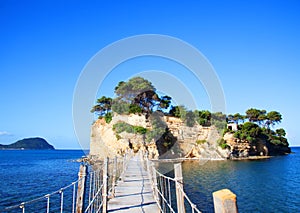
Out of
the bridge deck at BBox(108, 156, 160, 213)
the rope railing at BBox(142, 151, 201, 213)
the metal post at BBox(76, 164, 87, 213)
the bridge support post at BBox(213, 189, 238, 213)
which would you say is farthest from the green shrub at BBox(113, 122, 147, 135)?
the bridge support post at BBox(213, 189, 238, 213)

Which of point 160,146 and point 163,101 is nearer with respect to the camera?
point 160,146

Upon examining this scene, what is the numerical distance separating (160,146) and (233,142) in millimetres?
11848

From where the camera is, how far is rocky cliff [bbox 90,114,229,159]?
36.1m

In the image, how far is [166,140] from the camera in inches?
1535

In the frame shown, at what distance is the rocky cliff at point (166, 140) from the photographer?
119 feet

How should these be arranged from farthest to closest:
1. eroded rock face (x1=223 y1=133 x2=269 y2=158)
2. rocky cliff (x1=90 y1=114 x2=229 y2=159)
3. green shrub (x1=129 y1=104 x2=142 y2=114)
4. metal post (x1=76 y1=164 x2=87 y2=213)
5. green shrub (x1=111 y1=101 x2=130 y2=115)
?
1. eroded rock face (x1=223 y1=133 x2=269 y2=158)
2. green shrub (x1=129 y1=104 x2=142 y2=114)
3. green shrub (x1=111 y1=101 x2=130 y2=115)
4. rocky cliff (x1=90 y1=114 x2=229 y2=159)
5. metal post (x1=76 y1=164 x2=87 y2=213)

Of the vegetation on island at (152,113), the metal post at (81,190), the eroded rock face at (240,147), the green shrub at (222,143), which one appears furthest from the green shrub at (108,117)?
the metal post at (81,190)

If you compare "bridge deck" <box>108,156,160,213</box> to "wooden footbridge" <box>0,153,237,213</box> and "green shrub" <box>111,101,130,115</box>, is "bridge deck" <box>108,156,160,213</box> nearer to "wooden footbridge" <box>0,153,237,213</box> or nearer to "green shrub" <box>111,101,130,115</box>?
"wooden footbridge" <box>0,153,237,213</box>

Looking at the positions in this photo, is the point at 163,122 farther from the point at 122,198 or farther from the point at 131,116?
the point at 122,198

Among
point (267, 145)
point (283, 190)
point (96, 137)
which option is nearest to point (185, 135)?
point (96, 137)

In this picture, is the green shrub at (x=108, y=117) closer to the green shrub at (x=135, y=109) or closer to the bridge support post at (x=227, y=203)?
the green shrub at (x=135, y=109)

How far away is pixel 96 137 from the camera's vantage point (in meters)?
40.6

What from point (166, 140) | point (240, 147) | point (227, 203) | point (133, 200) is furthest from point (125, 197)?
point (240, 147)

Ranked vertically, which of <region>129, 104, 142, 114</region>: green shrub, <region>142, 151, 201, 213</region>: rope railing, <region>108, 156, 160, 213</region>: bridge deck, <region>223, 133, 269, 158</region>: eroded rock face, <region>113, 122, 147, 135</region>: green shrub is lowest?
<region>108, 156, 160, 213</region>: bridge deck
